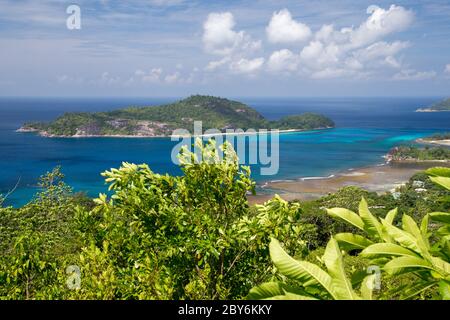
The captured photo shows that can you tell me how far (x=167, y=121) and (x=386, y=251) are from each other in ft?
340

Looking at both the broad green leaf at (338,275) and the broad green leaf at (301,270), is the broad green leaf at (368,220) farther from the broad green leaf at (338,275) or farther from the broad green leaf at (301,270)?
the broad green leaf at (301,270)

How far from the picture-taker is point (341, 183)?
49.6 metres

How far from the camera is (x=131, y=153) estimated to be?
7256cm

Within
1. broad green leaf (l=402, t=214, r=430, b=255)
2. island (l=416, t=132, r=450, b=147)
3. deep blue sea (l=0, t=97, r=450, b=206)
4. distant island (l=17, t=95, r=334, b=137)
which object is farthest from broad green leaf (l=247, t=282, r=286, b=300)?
distant island (l=17, t=95, r=334, b=137)

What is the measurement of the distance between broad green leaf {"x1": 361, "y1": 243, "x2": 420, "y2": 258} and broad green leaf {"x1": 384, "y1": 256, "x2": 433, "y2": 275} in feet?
0.10

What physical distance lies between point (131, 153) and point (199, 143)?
6984 centimetres

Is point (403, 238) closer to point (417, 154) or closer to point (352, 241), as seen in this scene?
point (352, 241)

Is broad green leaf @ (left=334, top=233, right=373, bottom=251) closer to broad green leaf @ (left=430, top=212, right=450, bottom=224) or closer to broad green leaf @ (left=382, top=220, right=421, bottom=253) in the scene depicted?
broad green leaf @ (left=382, top=220, right=421, bottom=253)

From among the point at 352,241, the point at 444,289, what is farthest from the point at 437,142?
the point at 444,289

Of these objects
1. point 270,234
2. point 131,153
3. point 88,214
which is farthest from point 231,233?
point 131,153

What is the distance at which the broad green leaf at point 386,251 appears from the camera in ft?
5.42

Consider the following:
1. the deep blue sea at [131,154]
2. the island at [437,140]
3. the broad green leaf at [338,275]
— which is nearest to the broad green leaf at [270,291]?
the broad green leaf at [338,275]
